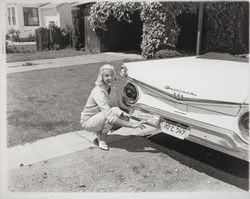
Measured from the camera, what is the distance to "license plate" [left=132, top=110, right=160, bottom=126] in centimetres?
311

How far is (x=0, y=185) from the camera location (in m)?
2.81

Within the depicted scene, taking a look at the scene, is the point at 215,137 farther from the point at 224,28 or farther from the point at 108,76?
the point at 224,28

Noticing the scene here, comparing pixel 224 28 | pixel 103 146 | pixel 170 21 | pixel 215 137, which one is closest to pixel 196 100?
pixel 215 137

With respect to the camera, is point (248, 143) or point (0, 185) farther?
point (0, 185)

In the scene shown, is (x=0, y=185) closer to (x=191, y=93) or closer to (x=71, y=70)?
(x=191, y=93)

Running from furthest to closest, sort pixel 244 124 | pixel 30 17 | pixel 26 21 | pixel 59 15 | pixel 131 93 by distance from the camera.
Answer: pixel 59 15 < pixel 30 17 < pixel 26 21 < pixel 131 93 < pixel 244 124

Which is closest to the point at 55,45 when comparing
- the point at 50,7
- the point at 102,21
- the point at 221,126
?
the point at 102,21

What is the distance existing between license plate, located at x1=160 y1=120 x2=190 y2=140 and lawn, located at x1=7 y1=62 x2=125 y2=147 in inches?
57.7

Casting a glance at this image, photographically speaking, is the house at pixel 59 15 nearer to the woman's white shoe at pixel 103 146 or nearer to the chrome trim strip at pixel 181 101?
the woman's white shoe at pixel 103 146

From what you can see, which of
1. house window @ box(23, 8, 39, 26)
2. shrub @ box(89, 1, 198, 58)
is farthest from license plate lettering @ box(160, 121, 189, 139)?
house window @ box(23, 8, 39, 26)

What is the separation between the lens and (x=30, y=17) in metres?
18.3

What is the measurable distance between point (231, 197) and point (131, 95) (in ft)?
4.66

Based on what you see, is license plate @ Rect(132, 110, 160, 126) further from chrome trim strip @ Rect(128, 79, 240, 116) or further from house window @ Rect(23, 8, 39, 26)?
house window @ Rect(23, 8, 39, 26)

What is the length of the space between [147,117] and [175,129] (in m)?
0.33
